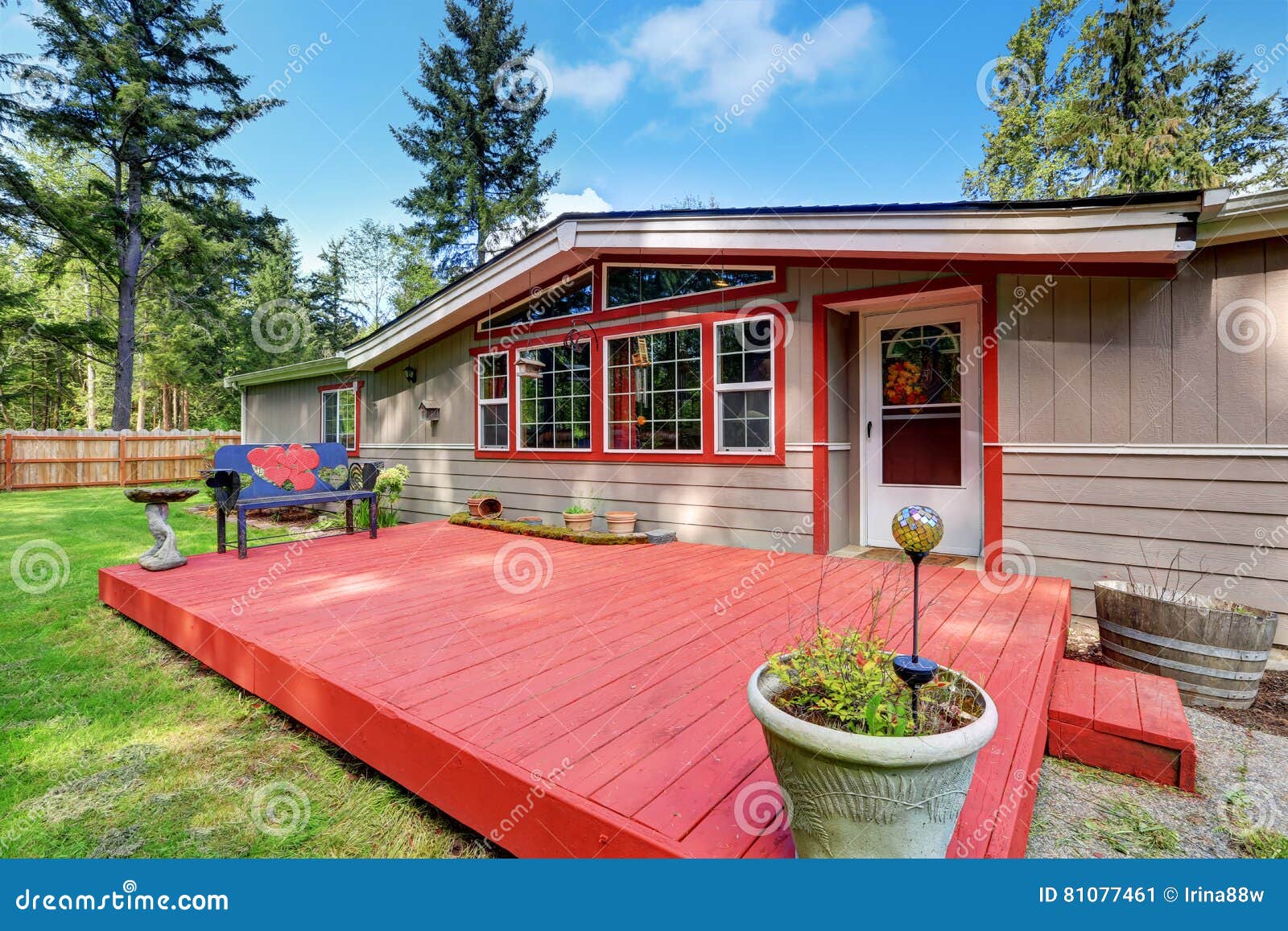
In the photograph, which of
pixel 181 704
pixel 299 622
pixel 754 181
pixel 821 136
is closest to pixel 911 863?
pixel 299 622

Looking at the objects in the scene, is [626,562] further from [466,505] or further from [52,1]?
[52,1]

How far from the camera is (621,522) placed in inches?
210

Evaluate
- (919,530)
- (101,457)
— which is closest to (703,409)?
(919,530)

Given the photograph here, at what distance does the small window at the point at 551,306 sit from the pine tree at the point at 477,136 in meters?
9.30

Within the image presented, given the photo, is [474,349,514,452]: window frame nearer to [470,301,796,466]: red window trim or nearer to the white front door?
[470,301,796,466]: red window trim

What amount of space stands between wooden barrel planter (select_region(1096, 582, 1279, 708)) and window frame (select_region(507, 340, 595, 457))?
4.37 metres

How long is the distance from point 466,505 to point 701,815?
6.29 metres

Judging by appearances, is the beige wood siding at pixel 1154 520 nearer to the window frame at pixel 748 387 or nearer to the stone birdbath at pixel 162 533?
the window frame at pixel 748 387

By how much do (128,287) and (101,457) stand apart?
4233mm

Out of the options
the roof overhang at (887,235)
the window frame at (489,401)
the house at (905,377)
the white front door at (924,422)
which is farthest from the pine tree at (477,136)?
the white front door at (924,422)

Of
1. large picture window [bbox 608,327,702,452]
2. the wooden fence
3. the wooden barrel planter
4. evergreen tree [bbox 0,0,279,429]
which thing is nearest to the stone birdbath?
large picture window [bbox 608,327,702,452]

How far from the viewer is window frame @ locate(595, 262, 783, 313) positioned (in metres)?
4.70

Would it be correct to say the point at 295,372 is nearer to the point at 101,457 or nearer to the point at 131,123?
the point at 101,457

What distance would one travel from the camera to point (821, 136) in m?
6.09
